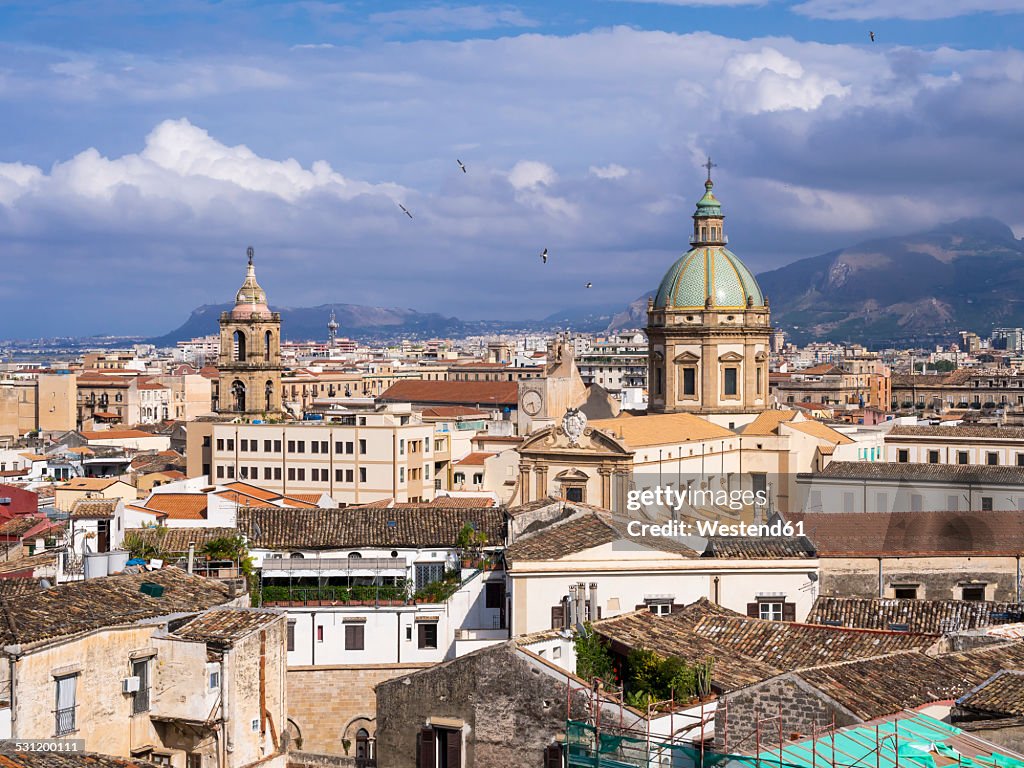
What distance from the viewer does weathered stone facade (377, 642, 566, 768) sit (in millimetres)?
20234

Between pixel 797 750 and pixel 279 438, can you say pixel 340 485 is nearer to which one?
pixel 279 438

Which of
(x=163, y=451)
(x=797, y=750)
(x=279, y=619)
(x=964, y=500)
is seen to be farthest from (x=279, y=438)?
(x=797, y=750)

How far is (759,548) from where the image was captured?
31.2m

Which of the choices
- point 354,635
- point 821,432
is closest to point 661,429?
point 821,432

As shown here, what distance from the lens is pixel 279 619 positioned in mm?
23141

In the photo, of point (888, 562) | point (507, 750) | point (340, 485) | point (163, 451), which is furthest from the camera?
point (163, 451)

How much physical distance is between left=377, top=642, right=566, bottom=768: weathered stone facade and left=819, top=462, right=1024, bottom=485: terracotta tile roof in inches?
1362

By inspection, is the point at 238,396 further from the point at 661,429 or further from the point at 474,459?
the point at 661,429

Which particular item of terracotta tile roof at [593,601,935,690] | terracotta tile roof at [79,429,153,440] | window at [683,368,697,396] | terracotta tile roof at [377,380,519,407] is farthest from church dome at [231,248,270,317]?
terracotta tile roof at [593,601,935,690]

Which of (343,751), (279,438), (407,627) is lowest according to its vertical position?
(343,751)

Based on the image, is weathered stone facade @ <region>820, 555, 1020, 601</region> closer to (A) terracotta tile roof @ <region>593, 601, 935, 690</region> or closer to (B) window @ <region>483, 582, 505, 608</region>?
(B) window @ <region>483, 582, 505, 608</region>

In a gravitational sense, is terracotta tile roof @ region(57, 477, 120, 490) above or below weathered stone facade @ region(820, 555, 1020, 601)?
above

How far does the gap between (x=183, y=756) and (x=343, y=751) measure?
715 centimetres

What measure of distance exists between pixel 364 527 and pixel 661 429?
2630 centimetres
